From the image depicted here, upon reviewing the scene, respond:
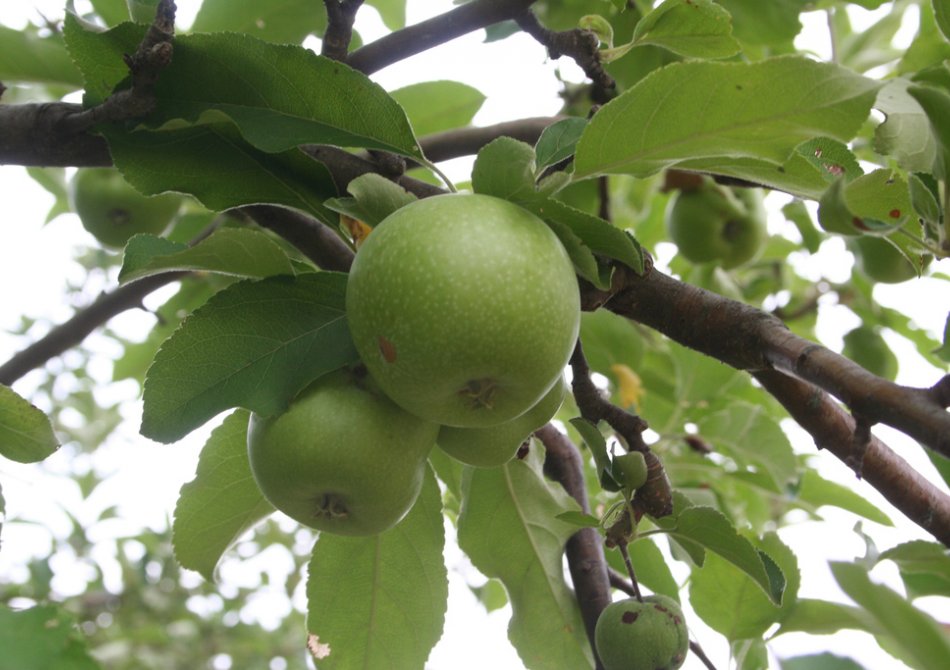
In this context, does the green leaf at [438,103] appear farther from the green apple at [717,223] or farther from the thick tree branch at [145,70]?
the thick tree branch at [145,70]

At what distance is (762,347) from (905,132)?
331 mm

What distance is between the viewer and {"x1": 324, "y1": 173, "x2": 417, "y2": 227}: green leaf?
1.01 meters

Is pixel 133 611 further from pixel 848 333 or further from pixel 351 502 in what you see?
pixel 351 502

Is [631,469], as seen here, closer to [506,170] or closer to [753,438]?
[506,170]

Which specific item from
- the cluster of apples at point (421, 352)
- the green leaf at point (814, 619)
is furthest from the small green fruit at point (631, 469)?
the green leaf at point (814, 619)

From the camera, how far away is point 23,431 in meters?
1.19

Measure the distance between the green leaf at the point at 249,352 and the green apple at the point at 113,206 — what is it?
3.17 ft

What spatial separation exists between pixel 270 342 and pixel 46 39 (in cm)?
114

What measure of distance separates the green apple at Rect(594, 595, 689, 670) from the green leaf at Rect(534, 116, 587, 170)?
63 centimetres

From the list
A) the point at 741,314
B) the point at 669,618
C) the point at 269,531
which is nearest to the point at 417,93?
the point at 741,314

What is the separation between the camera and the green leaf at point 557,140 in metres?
1.04

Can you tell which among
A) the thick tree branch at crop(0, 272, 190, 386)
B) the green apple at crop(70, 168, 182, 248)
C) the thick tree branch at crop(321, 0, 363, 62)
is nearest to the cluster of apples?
the thick tree branch at crop(321, 0, 363, 62)

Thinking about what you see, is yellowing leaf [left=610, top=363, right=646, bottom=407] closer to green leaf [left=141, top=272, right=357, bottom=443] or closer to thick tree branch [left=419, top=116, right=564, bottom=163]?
thick tree branch [left=419, top=116, right=564, bottom=163]

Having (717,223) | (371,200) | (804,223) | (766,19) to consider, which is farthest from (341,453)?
(804,223)
